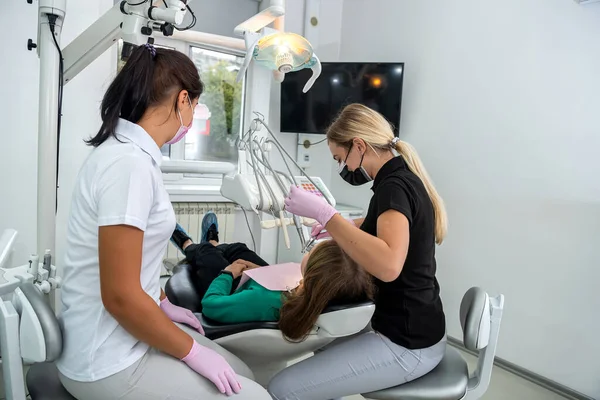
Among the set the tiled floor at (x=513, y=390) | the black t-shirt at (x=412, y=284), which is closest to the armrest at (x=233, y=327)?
the black t-shirt at (x=412, y=284)

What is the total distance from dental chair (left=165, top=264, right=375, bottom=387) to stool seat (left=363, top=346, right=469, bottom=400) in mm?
195

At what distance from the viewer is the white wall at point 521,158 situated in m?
2.11

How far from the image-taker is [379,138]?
4.36 ft

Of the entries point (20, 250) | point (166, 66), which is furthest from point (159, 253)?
point (20, 250)

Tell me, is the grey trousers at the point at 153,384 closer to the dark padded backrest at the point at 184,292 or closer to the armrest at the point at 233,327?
the armrest at the point at 233,327

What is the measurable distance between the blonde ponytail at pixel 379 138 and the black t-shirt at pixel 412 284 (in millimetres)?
75

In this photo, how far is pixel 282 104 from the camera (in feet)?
11.2

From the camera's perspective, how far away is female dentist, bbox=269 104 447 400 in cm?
110

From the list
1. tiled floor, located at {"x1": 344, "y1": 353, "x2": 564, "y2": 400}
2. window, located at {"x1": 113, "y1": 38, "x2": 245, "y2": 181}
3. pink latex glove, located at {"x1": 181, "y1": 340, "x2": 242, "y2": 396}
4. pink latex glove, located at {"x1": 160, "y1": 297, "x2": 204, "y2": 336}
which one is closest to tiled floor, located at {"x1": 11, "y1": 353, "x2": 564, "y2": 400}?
tiled floor, located at {"x1": 344, "y1": 353, "x2": 564, "y2": 400}

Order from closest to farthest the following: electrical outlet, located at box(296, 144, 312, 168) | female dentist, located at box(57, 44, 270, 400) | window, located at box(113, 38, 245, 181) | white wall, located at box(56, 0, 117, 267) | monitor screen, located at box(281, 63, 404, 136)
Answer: female dentist, located at box(57, 44, 270, 400) → white wall, located at box(56, 0, 117, 267) → monitor screen, located at box(281, 63, 404, 136) → window, located at box(113, 38, 245, 181) → electrical outlet, located at box(296, 144, 312, 168)

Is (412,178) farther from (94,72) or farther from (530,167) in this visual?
(94,72)

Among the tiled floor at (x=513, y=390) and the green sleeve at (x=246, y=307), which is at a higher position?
the green sleeve at (x=246, y=307)

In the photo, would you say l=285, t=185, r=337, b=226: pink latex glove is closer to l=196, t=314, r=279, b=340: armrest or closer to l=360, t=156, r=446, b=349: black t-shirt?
l=360, t=156, r=446, b=349: black t-shirt

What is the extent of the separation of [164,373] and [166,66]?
0.66m
